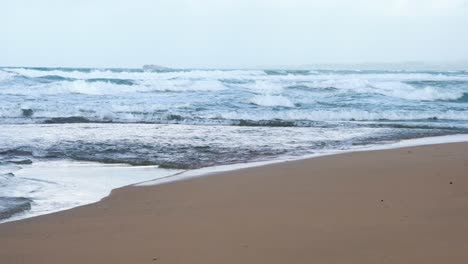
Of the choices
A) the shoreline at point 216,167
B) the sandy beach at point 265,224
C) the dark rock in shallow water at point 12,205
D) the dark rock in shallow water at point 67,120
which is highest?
the sandy beach at point 265,224

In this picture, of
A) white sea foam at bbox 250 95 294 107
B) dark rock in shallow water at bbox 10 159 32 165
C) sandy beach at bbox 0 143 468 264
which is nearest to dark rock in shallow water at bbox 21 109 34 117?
white sea foam at bbox 250 95 294 107

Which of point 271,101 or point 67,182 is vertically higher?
point 67,182

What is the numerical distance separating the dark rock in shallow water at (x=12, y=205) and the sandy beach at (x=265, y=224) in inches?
15.8

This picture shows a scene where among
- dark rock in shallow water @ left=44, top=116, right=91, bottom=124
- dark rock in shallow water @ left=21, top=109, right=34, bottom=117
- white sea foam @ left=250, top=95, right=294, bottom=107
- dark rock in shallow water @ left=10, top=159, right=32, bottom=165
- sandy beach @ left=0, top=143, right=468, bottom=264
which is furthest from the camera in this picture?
white sea foam @ left=250, top=95, right=294, bottom=107

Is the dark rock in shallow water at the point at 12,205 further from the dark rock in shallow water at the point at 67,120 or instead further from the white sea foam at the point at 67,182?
the dark rock in shallow water at the point at 67,120

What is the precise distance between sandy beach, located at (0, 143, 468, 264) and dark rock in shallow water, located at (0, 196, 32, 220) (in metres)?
0.40

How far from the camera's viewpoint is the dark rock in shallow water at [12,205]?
4.91 meters

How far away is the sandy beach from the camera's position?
357 centimetres

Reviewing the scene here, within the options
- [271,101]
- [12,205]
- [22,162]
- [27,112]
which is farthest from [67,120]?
[12,205]

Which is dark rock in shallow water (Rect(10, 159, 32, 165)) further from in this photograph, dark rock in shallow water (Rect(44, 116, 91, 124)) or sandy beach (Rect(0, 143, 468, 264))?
dark rock in shallow water (Rect(44, 116, 91, 124))

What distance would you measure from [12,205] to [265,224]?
2399 mm

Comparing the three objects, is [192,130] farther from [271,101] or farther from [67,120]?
[271,101]

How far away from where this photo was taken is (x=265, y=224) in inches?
169

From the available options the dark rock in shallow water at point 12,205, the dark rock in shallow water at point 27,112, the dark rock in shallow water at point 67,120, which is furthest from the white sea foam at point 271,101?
the dark rock in shallow water at point 12,205
